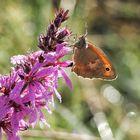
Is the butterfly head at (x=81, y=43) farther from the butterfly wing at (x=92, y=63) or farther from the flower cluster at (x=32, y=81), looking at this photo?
the flower cluster at (x=32, y=81)

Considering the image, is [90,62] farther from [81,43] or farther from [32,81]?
[32,81]

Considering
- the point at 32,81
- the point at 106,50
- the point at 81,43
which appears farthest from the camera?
the point at 106,50

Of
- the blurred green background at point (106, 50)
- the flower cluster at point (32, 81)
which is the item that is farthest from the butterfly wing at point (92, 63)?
the blurred green background at point (106, 50)

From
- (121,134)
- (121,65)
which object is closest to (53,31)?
(121,134)

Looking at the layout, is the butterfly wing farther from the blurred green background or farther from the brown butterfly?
the blurred green background

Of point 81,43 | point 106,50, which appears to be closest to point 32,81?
point 81,43

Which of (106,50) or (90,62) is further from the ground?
(90,62)

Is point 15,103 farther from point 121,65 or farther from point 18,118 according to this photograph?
point 121,65
